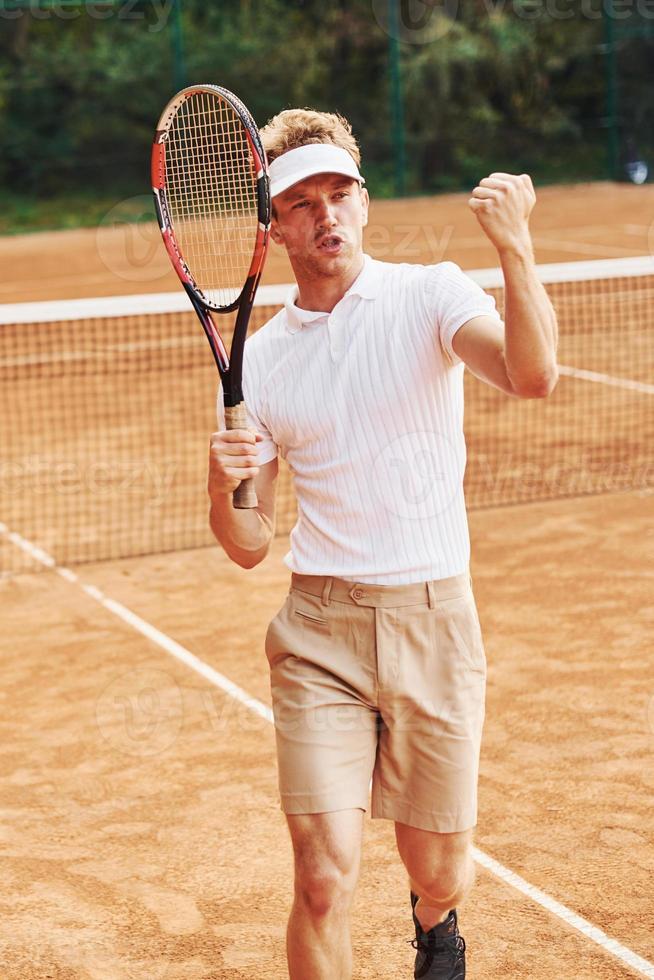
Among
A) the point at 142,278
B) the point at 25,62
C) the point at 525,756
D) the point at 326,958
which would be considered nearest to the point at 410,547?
the point at 326,958

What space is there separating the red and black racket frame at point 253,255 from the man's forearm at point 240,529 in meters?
0.23

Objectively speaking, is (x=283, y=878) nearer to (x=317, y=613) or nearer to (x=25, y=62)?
(x=317, y=613)

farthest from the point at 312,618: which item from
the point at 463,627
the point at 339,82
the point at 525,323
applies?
the point at 339,82

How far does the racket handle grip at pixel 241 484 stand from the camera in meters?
2.99

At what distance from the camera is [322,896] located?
114 inches

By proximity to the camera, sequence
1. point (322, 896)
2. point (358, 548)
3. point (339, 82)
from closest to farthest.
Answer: point (322, 896), point (358, 548), point (339, 82)

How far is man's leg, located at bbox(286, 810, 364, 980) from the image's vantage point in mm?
2889

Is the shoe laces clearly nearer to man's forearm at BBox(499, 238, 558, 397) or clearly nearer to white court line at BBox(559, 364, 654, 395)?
man's forearm at BBox(499, 238, 558, 397)

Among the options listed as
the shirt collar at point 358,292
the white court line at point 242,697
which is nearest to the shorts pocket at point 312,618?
the shirt collar at point 358,292

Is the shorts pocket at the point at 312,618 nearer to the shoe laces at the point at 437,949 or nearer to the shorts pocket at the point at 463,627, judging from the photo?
the shorts pocket at the point at 463,627

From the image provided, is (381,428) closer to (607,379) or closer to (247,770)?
(247,770)

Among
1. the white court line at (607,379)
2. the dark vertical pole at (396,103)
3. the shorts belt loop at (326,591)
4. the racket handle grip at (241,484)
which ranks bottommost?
the white court line at (607,379)

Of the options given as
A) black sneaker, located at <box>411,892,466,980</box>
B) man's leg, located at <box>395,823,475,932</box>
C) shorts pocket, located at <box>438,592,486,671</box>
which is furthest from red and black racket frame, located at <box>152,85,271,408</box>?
black sneaker, located at <box>411,892,466,980</box>

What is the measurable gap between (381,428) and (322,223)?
1.49 ft
